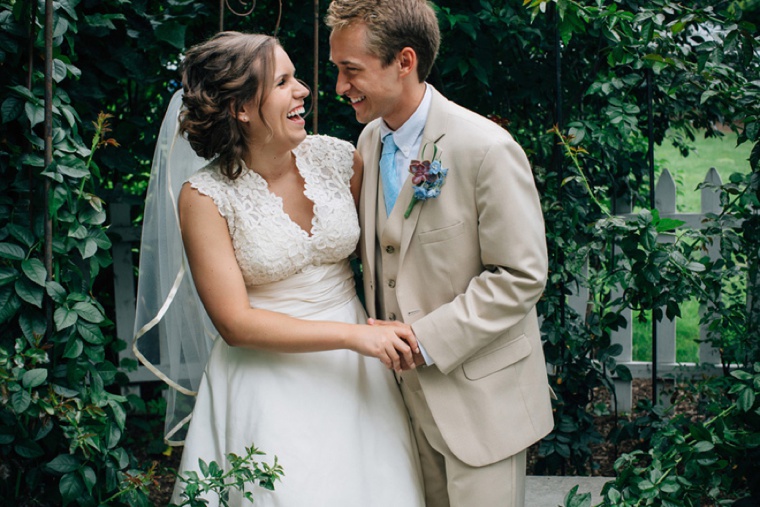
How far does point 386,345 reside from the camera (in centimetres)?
227

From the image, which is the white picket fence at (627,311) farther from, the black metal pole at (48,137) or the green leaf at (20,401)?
the green leaf at (20,401)

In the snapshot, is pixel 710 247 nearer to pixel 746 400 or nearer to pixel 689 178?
pixel 746 400

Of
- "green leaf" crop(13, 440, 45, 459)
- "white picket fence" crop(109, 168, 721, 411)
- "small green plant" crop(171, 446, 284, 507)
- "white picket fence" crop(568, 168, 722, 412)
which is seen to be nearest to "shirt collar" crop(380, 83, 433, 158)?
"small green plant" crop(171, 446, 284, 507)

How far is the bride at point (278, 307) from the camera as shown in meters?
2.32

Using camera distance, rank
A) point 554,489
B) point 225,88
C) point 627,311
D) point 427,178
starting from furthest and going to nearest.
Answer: point 627,311 < point 554,489 < point 225,88 < point 427,178

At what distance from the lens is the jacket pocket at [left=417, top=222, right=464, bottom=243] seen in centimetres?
229

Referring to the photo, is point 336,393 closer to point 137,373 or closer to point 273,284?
point 273,284

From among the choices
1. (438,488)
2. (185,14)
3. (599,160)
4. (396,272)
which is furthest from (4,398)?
(599,160)

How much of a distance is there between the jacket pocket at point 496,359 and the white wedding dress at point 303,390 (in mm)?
304

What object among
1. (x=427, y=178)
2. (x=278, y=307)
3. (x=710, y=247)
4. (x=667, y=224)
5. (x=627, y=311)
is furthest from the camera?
(x=627, y=311)

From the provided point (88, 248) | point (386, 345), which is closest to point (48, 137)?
point (88, 248)

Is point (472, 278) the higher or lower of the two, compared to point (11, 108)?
lower

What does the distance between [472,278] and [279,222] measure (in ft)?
1.98

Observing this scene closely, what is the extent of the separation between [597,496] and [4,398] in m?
2.20
